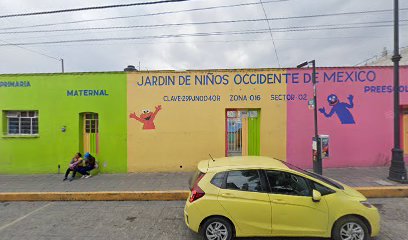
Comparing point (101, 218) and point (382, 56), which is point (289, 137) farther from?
point (382, 56)

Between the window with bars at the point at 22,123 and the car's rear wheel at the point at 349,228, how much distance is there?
1088 centimetres

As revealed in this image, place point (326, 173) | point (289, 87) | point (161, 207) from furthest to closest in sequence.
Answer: point (289, 87), point (326, 173), point (161, 207)

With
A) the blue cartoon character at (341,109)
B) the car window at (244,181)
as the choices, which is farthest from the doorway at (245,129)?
the car window at (244,181)

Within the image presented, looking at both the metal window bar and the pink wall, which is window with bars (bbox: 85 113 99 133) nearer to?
the metal window bar

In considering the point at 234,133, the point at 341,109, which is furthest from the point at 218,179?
the point at 341,109

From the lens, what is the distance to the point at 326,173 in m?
8.52

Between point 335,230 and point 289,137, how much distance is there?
549 cm

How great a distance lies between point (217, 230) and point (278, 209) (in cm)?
112

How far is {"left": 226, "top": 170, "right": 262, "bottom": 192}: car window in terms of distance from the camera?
4.22m

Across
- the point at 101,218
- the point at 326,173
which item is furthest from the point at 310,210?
the point at 326,173

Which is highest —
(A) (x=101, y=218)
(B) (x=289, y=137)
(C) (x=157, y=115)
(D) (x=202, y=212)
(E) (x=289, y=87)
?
(E) (x=289, y=87)

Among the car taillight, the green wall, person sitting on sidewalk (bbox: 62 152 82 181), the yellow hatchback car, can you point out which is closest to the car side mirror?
the yellow hatchback car

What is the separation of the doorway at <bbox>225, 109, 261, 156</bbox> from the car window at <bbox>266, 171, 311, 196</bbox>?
204 inches

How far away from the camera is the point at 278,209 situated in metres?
4.07
